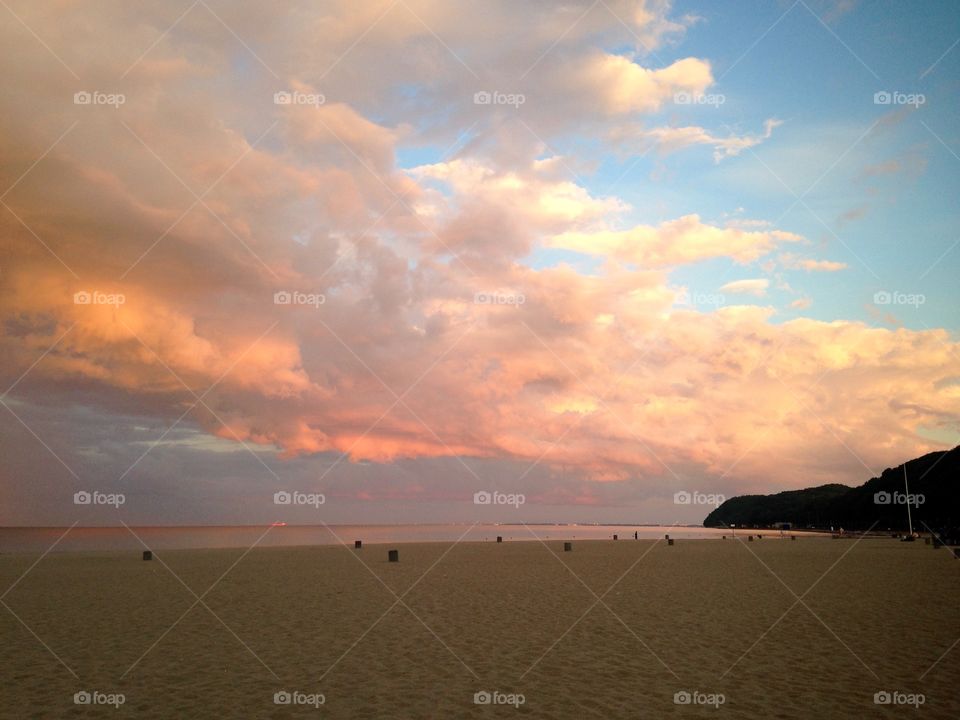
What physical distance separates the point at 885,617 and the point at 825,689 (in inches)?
326

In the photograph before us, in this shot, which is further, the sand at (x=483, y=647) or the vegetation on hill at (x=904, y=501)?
the vegetation on hill at (x=904, y=501)

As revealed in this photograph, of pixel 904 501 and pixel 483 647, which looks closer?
pixel 483 647

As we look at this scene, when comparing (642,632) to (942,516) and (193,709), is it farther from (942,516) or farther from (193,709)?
(942,516)

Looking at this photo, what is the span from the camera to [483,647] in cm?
1285

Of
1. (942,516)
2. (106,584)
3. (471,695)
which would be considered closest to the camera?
(471,695)

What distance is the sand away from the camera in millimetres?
9211

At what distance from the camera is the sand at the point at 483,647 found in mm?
9211

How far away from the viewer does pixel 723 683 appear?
33.3 feet

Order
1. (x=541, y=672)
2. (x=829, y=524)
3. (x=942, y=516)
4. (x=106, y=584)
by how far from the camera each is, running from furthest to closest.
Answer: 1. (x=829, y=524)
2. (x=942, y=516)
3. (x=106, y=584)
4. (x=541, y=672)

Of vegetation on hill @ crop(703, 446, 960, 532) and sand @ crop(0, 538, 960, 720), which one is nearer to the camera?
sand @ crop(0, 538, 960, 720)

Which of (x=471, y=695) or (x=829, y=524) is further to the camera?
(x=829, y=524)

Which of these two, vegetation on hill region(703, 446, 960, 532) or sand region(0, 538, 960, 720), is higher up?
vegetation on hill region(703, 446, 960, 532)

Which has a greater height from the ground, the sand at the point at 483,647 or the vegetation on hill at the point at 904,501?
the vegetation on hill at the point at 904,501

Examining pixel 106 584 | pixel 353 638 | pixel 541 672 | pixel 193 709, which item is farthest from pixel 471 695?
pixel 106 584
